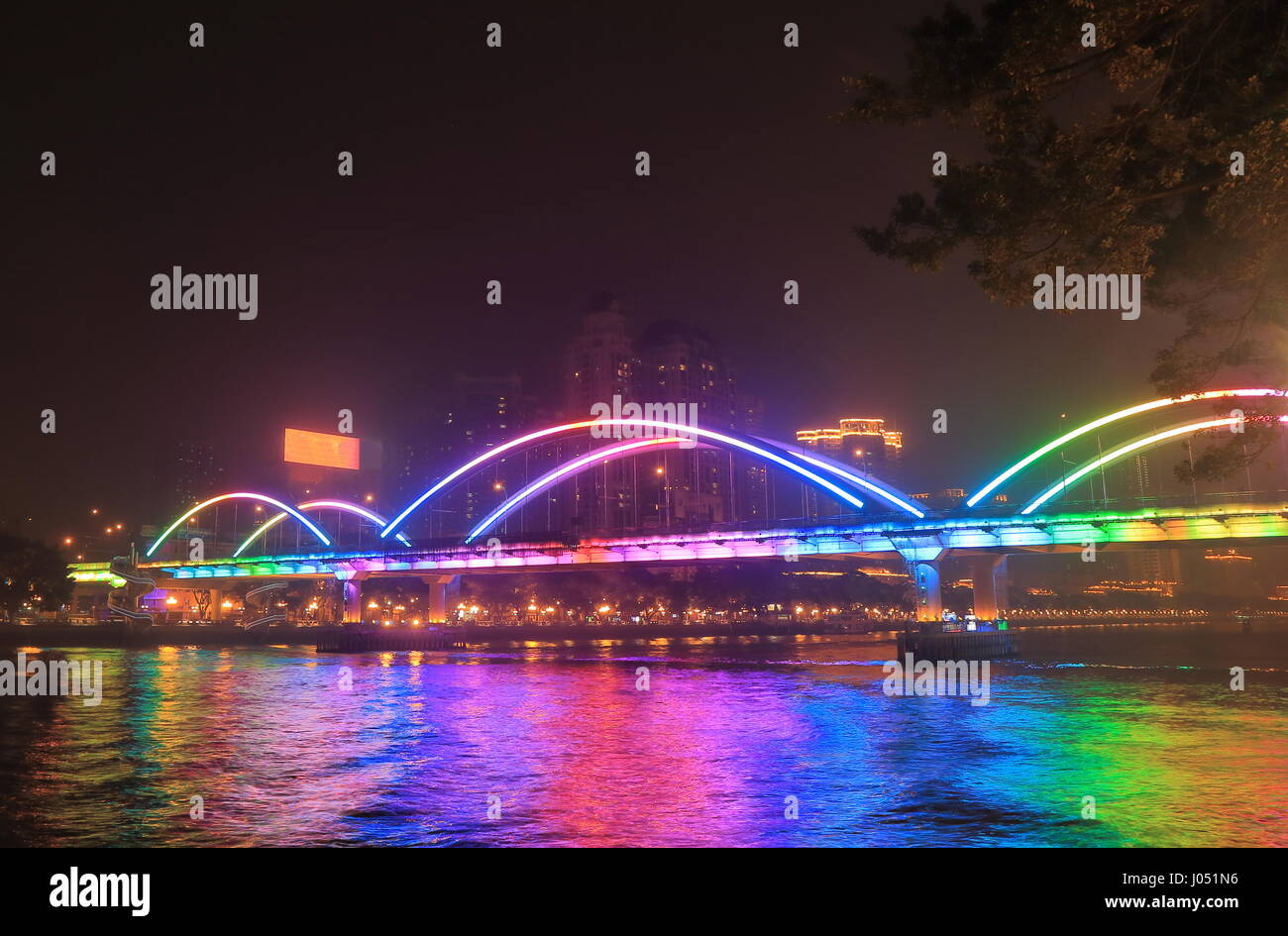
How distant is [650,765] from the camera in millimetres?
20203

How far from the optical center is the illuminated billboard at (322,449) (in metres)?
101

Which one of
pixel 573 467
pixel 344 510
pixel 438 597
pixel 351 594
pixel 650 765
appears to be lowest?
pixel 438 597

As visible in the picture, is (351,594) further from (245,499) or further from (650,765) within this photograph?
(650,765)

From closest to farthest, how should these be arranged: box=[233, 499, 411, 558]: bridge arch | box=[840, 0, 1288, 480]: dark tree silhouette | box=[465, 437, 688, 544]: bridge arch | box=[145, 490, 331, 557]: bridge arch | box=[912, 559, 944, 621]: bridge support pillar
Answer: box=[840, 0, 1288, 480]: dark tree silhouette → box=[912, 559, 944, 621]: bridge support pillar → box=[465, 437, 688, 544]: bridge arch → box=[233, 499, 411, 558]: bridge arch → box=[145, 490, 331, 557]: bridge arch

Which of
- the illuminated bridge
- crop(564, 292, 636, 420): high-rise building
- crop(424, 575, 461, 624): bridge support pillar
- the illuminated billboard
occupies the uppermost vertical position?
crop(564, 292, 636, 420): high-rise building

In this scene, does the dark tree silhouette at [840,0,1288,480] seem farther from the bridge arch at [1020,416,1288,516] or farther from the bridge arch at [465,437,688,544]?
the bridge arch at [465,437,688,544]

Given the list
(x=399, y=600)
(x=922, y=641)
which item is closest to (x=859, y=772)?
(x=922, y=641)

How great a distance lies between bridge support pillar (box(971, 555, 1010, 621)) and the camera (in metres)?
66.1

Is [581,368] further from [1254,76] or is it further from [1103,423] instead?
[1254,76]

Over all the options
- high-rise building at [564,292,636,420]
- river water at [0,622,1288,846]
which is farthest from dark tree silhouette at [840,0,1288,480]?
high-rise building at [564,292,636,420]

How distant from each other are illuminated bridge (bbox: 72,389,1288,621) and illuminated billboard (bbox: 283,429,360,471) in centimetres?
868

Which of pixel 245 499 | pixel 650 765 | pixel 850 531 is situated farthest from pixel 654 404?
pixel 650 765

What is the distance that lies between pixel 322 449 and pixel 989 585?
6817 cm

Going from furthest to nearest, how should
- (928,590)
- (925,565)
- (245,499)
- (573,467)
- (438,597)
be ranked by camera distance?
(245,499) → (438,597) → (573,467) → (925,565) → (928,590)
